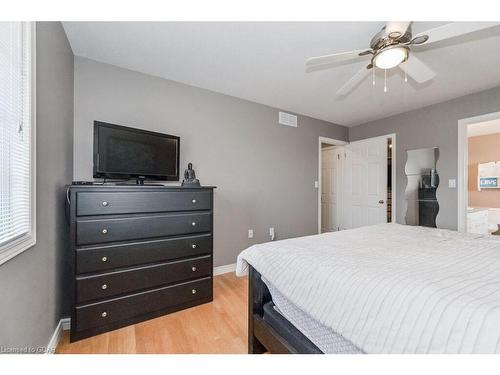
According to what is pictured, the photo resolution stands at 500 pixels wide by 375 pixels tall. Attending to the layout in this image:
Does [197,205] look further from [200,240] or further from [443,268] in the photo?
[443,268]

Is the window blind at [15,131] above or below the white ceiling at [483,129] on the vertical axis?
below

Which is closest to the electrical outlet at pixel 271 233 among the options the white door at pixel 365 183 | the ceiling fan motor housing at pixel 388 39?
the white door at pixel 365 183

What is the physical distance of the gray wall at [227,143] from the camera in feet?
7.04

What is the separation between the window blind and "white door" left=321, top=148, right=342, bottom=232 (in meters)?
4.45

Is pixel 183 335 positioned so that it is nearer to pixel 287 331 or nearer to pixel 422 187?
pixel 287 331

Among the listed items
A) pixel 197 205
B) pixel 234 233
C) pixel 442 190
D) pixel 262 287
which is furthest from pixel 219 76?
pixel 442 190

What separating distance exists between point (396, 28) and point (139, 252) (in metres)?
2.44

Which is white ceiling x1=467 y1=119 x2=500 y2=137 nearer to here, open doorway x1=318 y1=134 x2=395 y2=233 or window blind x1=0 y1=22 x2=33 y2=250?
open doorway x1=318 y1=134 x2=395 y2=233

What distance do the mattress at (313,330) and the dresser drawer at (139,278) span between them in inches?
40.6

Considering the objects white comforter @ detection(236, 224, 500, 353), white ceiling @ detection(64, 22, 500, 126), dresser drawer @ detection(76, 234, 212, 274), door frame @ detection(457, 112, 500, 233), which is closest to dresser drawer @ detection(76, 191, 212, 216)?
dresser drawer @ detection(76, 234, 212, 274)

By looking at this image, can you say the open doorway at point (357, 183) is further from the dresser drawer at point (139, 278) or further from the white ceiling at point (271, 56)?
the dresser drawer at point (139, 278)

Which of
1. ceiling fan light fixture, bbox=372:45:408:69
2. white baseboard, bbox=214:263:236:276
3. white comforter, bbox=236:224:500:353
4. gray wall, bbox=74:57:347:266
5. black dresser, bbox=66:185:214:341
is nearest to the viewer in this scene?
white comforter, bbox=236:224:500:353

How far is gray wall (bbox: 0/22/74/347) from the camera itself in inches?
40.3

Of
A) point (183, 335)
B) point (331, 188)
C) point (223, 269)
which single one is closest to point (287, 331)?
point (183, 335)
